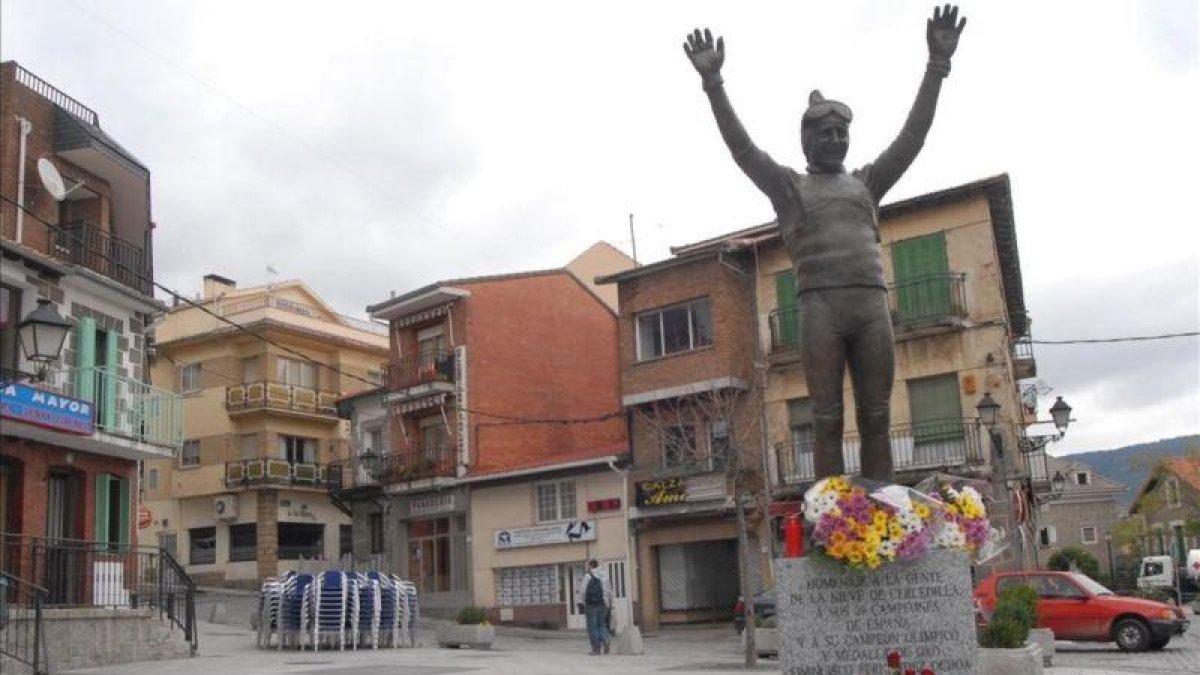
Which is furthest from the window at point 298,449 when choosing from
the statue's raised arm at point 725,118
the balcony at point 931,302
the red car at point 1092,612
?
the statue's raised arm at point 725,118

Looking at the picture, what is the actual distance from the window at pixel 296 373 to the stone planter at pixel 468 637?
24.4 meters

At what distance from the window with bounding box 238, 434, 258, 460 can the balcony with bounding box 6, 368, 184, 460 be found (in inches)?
884

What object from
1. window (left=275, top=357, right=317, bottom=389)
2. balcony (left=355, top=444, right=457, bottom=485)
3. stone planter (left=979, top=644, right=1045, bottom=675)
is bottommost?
stone planter (left=979, top=644, right=1045, bottom=675)

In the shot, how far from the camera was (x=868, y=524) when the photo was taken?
7.78 m

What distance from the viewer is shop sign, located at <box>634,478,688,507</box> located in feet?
102

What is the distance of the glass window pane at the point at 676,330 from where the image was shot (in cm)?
3259

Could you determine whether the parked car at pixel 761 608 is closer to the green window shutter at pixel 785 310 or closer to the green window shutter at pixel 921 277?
the green window shutter at pixel 785 310

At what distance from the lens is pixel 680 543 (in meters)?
32.1

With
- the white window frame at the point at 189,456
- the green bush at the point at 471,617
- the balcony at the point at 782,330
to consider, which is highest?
the balcony at the point at 782,330

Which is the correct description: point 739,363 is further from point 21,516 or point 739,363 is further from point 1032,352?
point 21,516

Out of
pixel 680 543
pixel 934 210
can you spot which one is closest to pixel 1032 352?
pixel 934 210

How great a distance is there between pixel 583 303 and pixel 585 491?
10093 mm

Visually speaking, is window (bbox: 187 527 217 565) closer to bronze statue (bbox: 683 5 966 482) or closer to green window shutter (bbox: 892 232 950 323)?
green window shutter (bbox: 892 232 950 323)

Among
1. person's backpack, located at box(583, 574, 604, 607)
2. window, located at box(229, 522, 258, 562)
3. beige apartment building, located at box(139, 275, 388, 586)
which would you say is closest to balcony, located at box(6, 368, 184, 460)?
person's backpack, located at box(583, 574, 604, 607)
